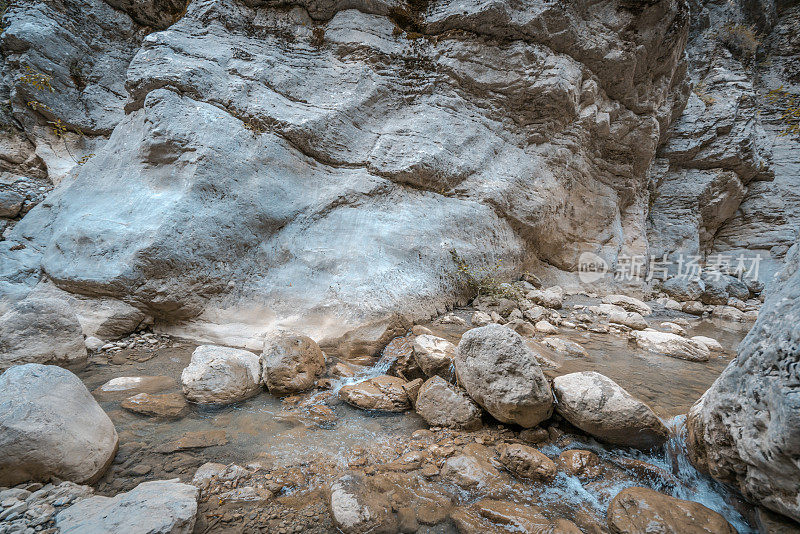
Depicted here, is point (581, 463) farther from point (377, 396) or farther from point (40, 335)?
point (40, 335)

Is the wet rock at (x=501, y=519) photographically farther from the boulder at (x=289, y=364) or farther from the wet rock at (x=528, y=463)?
the boulder at (x=289, y=364)

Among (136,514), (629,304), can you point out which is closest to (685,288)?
(629,304)

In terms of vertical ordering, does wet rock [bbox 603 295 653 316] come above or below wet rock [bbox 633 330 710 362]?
above

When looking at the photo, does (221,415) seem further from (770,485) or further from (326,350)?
(770,485)

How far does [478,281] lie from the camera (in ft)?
22.2

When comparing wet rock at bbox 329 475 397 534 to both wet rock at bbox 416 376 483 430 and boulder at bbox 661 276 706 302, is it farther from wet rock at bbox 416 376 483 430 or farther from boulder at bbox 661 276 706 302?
boulder at bbox 661 276 706 302

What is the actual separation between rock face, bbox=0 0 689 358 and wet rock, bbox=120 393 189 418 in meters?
1.44

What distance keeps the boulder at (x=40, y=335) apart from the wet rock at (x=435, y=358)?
167 inches

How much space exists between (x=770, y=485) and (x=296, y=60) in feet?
30.0

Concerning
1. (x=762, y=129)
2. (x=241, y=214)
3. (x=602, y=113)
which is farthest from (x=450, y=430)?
(x=762, y=129)

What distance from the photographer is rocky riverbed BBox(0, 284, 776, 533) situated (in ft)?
→ 6.09

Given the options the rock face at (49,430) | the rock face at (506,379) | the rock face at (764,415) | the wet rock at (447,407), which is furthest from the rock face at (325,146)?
the rock face at (764,415)

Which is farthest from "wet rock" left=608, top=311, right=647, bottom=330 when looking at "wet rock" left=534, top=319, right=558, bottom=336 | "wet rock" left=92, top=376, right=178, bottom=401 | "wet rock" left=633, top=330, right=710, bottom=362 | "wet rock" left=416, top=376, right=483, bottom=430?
"wet rock" left=92, top=376, right=178, bottom=401

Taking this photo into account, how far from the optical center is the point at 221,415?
2945mm
